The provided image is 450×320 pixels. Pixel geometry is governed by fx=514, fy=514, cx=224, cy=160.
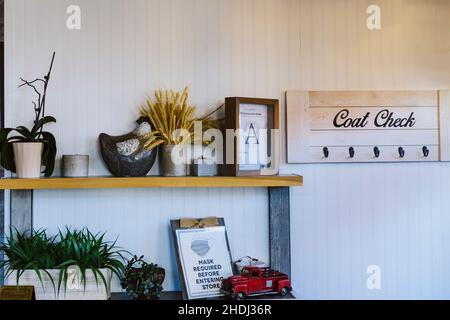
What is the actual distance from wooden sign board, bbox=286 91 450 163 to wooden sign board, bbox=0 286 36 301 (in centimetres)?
103

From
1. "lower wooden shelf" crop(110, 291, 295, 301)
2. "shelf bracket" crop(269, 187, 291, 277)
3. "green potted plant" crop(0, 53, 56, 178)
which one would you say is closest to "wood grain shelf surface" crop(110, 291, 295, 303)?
"lower wooden shelf" crop(110, 291, 295, 301)

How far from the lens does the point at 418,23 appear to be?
79.7 inches

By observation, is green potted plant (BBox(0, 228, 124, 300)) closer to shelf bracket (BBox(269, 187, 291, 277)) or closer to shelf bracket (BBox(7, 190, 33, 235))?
shelf bracket (BBox(7, 190, 33, 235))

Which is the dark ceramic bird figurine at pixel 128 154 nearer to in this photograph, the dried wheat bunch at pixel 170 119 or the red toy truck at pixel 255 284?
the dried wheat bunch at pixel 170 119

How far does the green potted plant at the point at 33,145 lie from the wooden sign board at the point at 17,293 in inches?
14.7

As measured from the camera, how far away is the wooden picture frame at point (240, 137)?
1.82m

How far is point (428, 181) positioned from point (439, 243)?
245 mm

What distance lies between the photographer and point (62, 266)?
1.72 m

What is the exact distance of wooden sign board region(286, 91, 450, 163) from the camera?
77.4 inches

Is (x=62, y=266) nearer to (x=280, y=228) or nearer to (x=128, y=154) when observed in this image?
(x=128, y=154)

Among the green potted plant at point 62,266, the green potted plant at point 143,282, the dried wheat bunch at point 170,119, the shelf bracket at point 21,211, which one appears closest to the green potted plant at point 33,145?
the shelf bracket at point 21,211

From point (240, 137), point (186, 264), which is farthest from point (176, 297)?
point (240, 137)

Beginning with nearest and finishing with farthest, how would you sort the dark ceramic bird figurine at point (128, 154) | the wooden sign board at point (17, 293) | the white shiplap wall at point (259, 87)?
the wooden sign board at point (17, 293) → the dark ceramic bird figurine at point (128, 154) → the white shiplap wall at point (259, 87)
